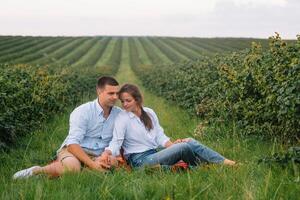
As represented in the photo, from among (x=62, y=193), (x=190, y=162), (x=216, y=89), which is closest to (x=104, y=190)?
(x=62, y=193)

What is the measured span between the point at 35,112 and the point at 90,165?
15.8 ft

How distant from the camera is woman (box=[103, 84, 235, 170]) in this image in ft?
21.7

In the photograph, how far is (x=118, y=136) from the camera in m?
6.94

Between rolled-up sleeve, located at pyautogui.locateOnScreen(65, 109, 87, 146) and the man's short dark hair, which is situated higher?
the man's short dark hair

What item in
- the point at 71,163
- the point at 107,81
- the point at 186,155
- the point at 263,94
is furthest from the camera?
the point at 263,94

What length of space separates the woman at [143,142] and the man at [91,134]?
177 mm

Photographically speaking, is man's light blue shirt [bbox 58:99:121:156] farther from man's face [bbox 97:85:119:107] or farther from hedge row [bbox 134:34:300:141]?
hedge row [bbox 134:34:300:141]

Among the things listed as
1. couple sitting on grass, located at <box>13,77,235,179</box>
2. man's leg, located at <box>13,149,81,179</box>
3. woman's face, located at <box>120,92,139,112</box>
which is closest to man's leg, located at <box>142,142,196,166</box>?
couple sitting on grass, located at <box>13,77,235,179</box>

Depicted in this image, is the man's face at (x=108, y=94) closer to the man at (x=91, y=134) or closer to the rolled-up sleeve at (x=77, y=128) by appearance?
the man at (x=91, y=134)

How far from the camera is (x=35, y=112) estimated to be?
11047 mm

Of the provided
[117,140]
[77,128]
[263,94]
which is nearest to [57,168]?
[77,128]

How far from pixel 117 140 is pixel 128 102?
1.59ft

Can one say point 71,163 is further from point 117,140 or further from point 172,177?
point 172,177

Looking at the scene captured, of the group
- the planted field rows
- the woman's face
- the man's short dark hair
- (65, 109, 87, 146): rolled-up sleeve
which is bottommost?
the planted field rows
